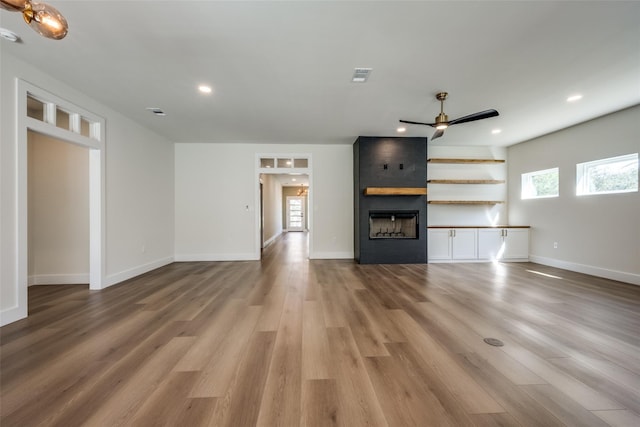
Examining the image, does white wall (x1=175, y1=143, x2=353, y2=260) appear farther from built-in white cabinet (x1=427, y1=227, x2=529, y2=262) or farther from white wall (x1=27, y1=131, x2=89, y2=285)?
built-in white cabinet (x1=427, y1=227, x2=529, y2=262)

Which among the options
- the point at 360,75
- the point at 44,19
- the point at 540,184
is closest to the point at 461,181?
the point at 540,184

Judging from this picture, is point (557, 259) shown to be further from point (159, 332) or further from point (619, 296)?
point (159, 332)

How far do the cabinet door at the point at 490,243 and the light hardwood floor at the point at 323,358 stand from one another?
202cm

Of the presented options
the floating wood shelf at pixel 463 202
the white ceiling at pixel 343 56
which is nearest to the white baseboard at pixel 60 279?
the white ceiling at pixel 343 56

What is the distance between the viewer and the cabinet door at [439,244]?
17.6 ft

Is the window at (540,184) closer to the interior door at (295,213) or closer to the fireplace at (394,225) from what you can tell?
the fireplace at (394,225)

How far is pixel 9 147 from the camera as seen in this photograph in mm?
2414

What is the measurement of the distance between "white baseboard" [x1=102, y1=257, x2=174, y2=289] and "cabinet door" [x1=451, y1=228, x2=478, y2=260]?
6387 millimetres

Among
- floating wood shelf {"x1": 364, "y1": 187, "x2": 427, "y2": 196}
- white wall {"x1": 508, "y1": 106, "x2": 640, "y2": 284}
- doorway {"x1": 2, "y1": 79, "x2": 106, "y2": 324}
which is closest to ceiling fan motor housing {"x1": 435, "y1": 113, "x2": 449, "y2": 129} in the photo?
floating wood shelf {"x1": 364, "y1": 187, "x2": 427, "y2": 196}

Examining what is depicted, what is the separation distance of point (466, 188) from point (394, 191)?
2225 mm

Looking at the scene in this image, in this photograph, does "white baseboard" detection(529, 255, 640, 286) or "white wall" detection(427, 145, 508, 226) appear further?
"white wall" detection(427, 145, 508, 226)

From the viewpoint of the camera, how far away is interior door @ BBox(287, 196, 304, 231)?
1338 centimetres

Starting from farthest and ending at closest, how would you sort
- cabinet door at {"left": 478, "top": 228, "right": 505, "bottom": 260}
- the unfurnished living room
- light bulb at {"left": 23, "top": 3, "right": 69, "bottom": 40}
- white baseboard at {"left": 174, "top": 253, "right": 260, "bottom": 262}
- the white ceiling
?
white baseboard at {"left": 174, "top": 253, "right": 260, "bottom": 262} < cabinet door at {"left": 478, "top": 228, "right": 505, "bottom": 260} < the white ceiling < the unfurnished living room < light bulb at {"left": 23, "top": 3, "right": 69, "bottom": 40}

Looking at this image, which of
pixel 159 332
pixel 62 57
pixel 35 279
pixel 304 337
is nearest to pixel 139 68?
pixel 62 57
